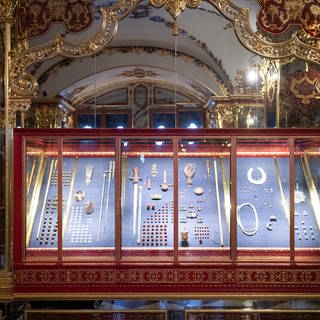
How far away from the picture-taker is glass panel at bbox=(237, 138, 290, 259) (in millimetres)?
5105

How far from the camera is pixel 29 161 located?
5.16 meters

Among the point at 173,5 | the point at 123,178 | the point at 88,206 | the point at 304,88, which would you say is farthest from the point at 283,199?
the point at 173,5

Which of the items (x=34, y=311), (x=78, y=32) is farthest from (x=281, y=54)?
(x=34, y=311)

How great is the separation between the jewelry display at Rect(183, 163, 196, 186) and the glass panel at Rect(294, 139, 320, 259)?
1.00 meters

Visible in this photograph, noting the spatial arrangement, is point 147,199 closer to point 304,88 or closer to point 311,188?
point 311,188

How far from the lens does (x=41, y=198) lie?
204 inches

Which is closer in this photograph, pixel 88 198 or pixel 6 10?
pixel 6 10

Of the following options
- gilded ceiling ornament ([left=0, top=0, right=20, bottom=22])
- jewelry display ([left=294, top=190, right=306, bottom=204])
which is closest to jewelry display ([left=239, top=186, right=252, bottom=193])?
jewelry display ([left=294, top=190, right=306, bottom=204])

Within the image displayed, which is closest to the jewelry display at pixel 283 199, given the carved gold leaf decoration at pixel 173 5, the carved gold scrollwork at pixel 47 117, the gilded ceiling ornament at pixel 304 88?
the gilded ceiling ornament at pixel 304 88

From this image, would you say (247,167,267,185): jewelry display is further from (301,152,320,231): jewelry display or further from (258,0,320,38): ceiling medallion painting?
(258,0,320,38): ceiling medallion painting

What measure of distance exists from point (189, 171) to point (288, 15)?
5.92 feet

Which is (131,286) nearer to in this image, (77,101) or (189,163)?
(189,163)

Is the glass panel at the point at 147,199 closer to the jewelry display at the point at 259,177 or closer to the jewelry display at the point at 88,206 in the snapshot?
the jewelry display at the point at 88,206

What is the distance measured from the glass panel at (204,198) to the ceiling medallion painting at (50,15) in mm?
1553
